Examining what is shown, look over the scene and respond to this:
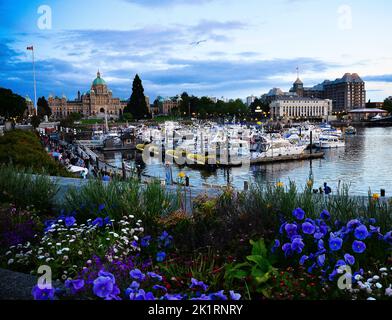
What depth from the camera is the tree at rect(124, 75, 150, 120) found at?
132 metres

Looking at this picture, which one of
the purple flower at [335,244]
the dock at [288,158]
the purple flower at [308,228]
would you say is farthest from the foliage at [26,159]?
the dock at [288,158]

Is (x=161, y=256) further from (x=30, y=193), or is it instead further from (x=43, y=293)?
(x=30, y=193)

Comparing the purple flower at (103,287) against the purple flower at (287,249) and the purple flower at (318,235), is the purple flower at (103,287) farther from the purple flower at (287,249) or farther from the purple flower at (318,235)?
the purple flower at (318,235)

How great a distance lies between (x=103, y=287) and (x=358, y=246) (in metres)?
2.39

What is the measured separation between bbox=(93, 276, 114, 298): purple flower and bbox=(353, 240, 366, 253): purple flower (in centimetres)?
231

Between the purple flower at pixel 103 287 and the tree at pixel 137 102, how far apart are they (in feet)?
431

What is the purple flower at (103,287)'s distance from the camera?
121 inches

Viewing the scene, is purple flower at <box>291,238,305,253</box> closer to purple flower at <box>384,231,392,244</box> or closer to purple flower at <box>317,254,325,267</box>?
purple flower at <box>317,254,325,267</box>

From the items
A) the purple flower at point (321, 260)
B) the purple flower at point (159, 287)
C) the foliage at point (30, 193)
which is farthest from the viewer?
the foliage at point (30, 193)

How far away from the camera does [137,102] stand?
445 ft

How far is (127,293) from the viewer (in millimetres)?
3361

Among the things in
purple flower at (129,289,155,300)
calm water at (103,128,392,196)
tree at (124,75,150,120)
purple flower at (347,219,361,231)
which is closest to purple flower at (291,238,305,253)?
purple flower at (347,219,361,231)

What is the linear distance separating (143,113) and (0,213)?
439 ft
